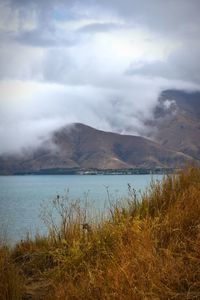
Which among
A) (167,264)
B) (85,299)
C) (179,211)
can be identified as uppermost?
(179,211)

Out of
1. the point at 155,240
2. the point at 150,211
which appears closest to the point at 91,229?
the point at 150,211

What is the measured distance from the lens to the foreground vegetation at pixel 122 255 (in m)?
6.05

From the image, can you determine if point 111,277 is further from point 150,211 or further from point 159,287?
point 150,211

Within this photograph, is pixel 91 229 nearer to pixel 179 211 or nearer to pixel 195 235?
pixel 179 211

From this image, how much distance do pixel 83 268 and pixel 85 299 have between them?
52.4 inches

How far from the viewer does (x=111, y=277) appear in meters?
6.32

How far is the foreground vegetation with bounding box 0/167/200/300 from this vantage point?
605 cm

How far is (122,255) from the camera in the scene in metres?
6.75

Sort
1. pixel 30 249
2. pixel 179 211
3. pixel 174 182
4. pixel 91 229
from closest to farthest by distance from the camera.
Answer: pixel 179 211
pixel 91 229
pixel 30 249
pixel 174 182

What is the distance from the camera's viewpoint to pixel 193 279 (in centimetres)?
601

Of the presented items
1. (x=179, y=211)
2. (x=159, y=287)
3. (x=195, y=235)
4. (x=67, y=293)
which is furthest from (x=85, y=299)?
(x=179, y=211)

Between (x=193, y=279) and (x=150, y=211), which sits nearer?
(x=193, y=279)

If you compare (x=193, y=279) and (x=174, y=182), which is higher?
(x=174, y=182)

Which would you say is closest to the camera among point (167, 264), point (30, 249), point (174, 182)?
point (167, 264)
